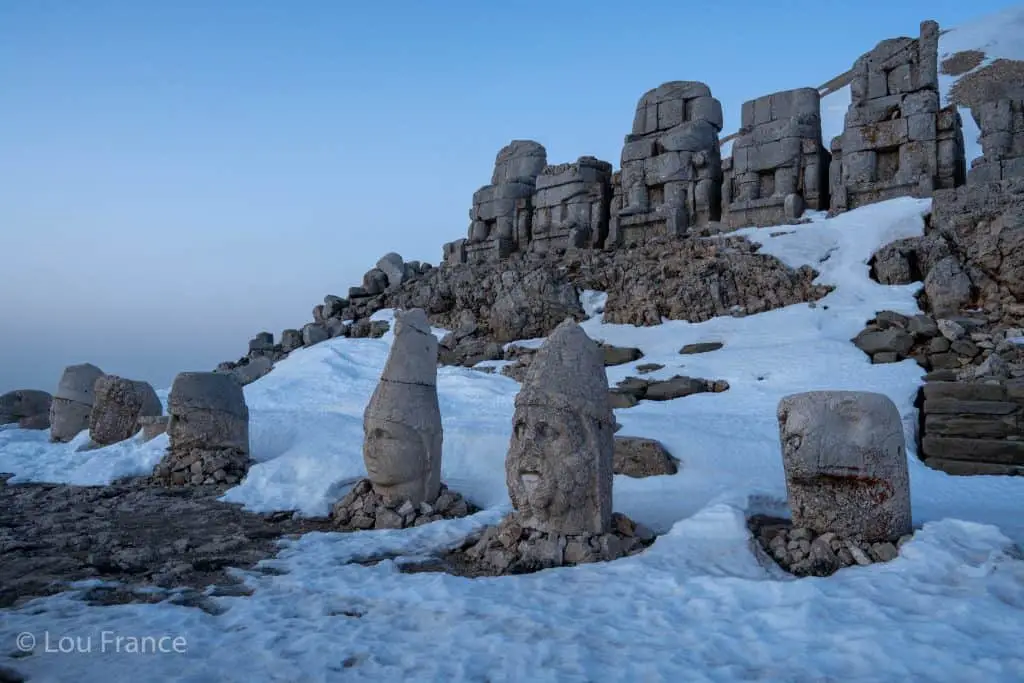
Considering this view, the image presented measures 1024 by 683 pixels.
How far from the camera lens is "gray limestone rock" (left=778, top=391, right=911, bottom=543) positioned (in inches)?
201

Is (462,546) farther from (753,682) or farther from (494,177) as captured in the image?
(494,177)

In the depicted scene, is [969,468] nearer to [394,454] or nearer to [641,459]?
[641,459]

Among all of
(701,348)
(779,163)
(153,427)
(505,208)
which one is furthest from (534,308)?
(153,427)

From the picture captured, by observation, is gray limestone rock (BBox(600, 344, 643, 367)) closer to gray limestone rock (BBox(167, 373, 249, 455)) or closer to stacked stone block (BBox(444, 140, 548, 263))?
gray limestone rock (BBox(167, 373, 249, 455))

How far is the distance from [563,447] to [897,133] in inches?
549

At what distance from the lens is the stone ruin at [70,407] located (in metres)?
13.9

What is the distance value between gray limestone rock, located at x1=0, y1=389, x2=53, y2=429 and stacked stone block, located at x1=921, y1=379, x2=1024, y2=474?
18128 mm

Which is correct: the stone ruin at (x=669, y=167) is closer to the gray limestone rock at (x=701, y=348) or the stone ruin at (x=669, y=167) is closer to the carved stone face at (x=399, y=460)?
the gray limestone rock at (x=701, y=348)

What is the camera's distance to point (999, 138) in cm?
1448

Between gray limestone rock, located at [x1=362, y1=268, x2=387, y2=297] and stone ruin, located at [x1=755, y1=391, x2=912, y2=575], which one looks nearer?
stone ruin, located at [x1=755, y1=391, x2=912, y2=575]

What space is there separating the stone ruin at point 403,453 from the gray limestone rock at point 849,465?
140 inches

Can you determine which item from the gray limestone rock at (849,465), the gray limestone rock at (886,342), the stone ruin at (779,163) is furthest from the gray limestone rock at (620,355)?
the gray limestone rock at (849,465)

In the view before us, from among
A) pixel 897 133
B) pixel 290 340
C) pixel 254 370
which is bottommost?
pixel 254 370

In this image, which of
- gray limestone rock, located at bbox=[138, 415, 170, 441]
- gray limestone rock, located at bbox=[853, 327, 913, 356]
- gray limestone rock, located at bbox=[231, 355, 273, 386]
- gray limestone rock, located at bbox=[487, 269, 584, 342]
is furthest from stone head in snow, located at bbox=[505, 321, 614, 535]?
gray limestone rock, located at bbox=[231, 355, 273, 386]
